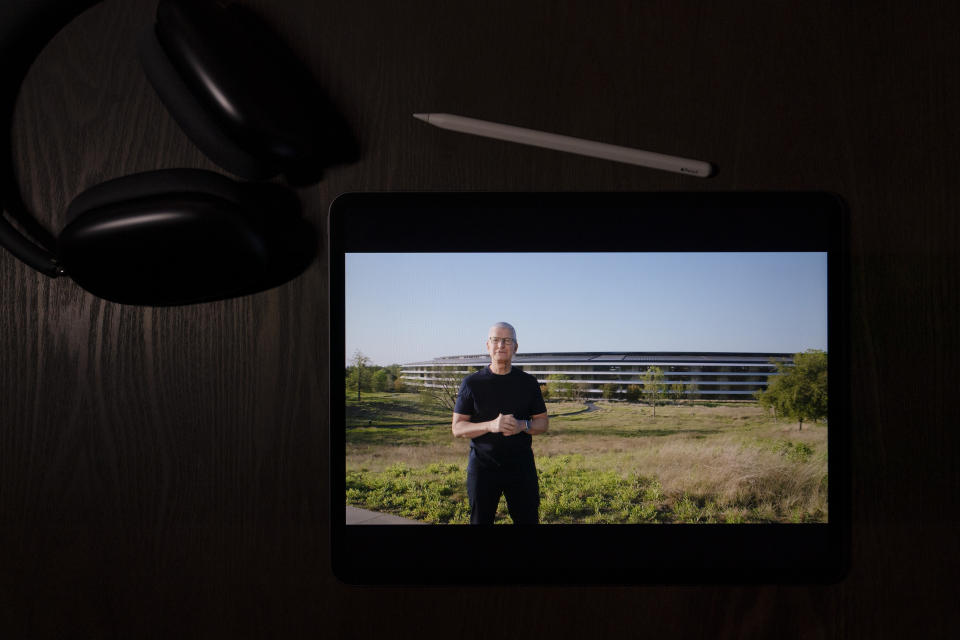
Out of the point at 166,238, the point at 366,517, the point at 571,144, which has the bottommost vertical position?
the point at 366,517

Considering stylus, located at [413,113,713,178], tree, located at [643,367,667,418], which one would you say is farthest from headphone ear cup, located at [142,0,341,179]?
tree, located at [643,367,667,418]

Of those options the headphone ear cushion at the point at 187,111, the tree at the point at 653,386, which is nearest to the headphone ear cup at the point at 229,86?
the headphone ear cushion at the point at 187,111

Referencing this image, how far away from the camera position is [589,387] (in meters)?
0.45

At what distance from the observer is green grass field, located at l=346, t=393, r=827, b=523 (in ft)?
1.46

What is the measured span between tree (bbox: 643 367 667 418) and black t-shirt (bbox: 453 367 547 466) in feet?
0.29

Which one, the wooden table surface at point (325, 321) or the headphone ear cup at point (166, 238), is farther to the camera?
the wooden table surface at point (325, 321)

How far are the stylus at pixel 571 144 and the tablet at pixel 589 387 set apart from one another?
0.04m

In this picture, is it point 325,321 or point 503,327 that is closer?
point 503,327

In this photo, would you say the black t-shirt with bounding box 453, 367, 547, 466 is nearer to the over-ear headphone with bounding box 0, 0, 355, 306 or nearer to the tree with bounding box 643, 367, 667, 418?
the tree with bounding box 643, 367, 667, 418

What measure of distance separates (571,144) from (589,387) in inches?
9.1

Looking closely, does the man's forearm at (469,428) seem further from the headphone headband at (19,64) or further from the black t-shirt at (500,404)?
the headphone headband at (19,64)

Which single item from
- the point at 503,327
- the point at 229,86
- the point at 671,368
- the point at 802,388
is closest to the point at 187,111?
the point at 229,86

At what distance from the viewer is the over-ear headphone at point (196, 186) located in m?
0.43

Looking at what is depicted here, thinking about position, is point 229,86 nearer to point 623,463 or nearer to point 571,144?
point 571,144
